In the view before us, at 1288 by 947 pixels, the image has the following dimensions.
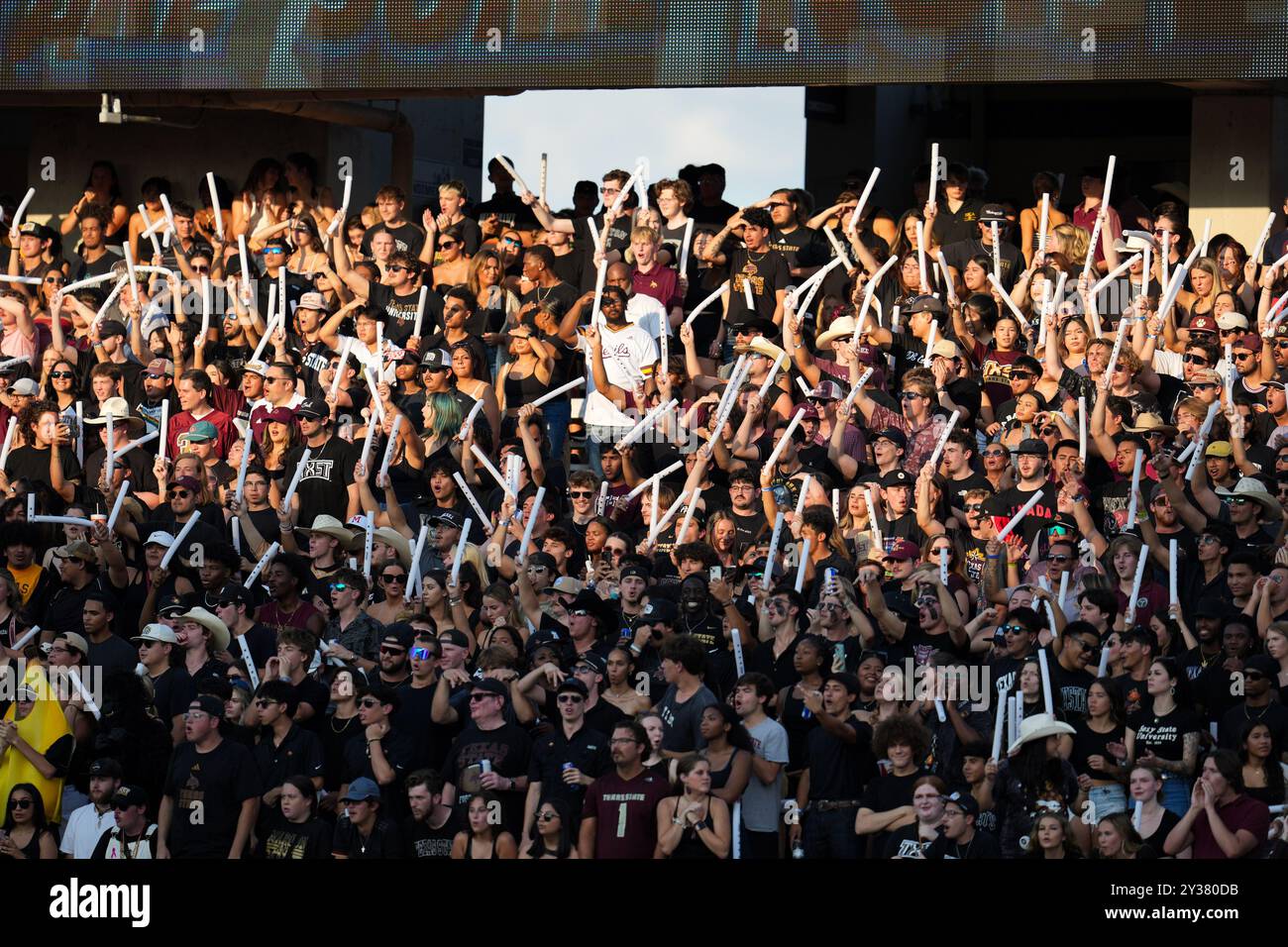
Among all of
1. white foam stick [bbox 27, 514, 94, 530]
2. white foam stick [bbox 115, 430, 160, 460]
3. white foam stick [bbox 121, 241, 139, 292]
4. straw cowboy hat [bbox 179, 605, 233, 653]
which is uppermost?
white foam stick [bbox 121, 241, 139, 292]

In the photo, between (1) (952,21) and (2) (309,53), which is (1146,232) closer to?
(1) (952,21)

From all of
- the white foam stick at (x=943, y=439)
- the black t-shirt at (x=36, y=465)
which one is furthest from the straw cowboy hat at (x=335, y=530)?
the white foam stick at (x=943, y=439)

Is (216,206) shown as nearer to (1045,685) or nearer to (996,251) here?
(996,251)

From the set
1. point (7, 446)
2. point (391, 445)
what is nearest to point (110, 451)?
point (7, 446)

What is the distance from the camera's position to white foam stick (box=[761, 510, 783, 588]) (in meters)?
15.6

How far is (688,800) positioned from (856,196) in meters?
7.72

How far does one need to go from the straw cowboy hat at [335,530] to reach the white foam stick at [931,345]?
3.99 metres

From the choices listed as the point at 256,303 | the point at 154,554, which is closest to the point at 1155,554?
the point at 154,554

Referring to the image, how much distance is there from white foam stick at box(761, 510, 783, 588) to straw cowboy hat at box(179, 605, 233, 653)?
3128 millimetres

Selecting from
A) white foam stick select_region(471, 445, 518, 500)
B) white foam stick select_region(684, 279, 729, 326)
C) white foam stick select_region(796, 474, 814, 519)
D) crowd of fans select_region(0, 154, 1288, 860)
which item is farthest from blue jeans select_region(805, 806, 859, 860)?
white foam stick select_region(684, 279, 729, 326)

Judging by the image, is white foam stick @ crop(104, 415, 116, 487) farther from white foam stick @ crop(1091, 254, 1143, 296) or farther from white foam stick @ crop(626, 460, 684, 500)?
white foam stick @ crop(1091, 254, 1143, 296)

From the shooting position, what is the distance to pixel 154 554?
1689 cm

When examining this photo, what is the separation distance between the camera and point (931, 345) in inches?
709

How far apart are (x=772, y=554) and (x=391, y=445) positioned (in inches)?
123
